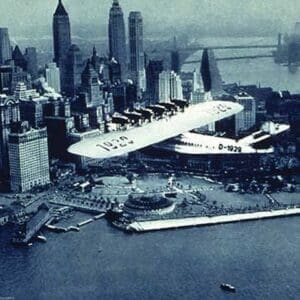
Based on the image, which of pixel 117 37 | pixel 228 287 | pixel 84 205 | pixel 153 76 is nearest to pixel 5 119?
pixel 84 205

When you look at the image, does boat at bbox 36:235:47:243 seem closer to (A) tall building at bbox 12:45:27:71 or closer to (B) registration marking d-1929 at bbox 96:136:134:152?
(B) registration marking d-1929 at bbox 96:136:134:152

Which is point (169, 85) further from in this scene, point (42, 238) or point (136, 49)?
point (42, 238)

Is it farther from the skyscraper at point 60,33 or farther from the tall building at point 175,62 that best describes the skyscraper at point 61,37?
the tall building at point 175,62

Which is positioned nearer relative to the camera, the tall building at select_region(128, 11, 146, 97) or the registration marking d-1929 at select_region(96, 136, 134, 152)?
the registration marking d-1929 at select_region(96, 136, 134, 152)

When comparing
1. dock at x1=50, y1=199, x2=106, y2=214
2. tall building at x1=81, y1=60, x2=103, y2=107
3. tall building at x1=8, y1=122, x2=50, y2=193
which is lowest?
dock at x1=50, y1=199, x2=106, y2=214

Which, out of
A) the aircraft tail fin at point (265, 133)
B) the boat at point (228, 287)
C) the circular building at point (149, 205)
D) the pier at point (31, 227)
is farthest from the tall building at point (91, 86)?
the boat at point (228, 287)

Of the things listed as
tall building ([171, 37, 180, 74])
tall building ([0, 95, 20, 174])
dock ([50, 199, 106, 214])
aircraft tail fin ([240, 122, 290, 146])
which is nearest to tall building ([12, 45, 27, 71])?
tall building ([0, 95, 20, 174])
